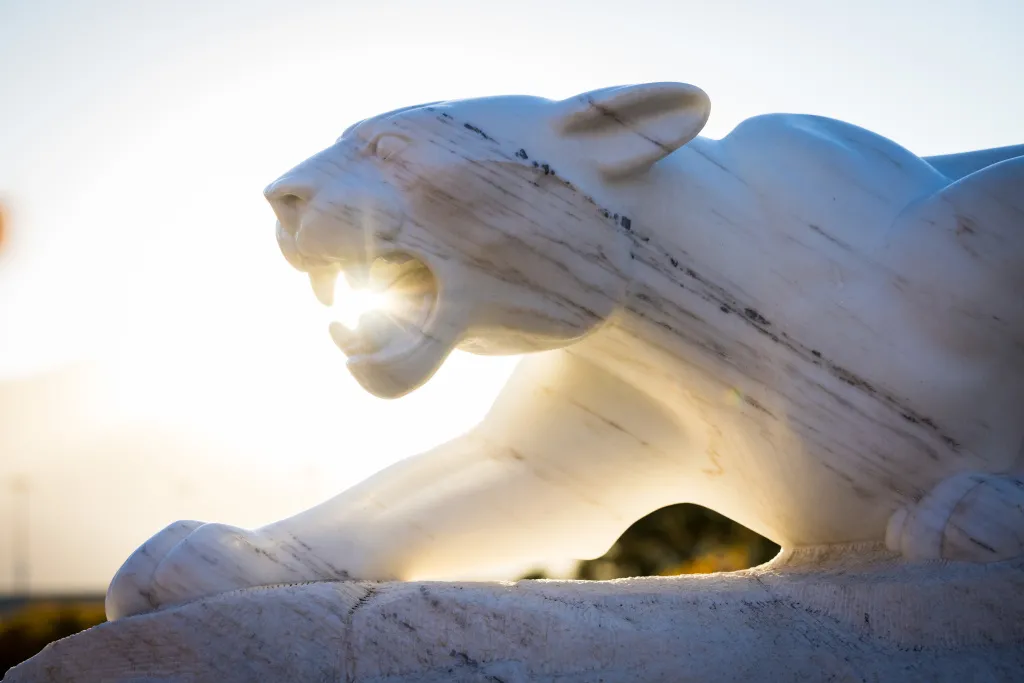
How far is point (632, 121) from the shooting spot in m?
2.88

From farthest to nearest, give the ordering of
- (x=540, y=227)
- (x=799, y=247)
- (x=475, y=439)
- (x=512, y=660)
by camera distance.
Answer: (x=475, y=439) → (x=799, y=247) → (x=540, y=227) → (x=512, y=660)

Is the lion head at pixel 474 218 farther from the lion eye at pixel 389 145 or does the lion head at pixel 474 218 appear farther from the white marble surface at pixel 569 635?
the white marble surface at pixel 569 635

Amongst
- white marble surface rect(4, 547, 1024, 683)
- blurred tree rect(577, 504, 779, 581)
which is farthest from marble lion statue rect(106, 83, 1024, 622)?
blurred tree rect(577, 504, 779, 581)

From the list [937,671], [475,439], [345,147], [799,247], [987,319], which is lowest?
[937,671]

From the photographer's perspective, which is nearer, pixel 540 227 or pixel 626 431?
pixel 540 227

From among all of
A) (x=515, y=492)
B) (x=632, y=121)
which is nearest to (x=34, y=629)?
(x=515, y=492)

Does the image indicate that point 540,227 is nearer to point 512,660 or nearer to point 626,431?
point 626,431

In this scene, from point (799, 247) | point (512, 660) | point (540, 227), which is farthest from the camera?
point (799, 247)

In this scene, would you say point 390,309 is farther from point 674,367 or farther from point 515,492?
point 674,367

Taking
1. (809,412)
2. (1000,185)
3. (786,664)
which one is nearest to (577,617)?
(786,664)

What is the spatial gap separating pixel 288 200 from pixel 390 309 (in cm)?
35

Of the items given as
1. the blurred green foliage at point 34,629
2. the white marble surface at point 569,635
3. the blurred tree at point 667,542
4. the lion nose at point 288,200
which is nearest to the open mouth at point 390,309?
the lion nose at point 288,200

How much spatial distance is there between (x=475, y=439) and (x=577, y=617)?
0.92 meters

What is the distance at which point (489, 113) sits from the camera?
283cm
